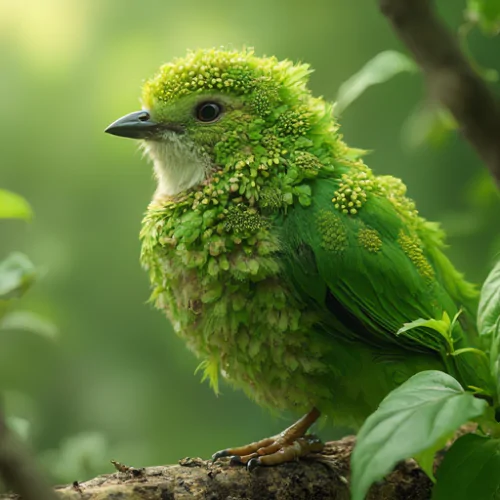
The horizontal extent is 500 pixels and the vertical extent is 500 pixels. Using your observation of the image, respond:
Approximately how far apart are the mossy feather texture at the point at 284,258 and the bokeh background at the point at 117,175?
51.2 inches

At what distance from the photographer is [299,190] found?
1342 millimetres

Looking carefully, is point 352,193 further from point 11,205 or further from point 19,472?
point 19,472

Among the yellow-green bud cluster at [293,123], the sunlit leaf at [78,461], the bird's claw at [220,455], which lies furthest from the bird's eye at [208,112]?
the sunlit leaf at [78,461]

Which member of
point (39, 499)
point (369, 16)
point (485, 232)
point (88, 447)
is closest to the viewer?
point (39, 499)

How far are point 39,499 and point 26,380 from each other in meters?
2.47

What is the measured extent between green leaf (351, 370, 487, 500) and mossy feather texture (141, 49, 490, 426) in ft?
1.29

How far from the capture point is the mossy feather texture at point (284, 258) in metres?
1.30

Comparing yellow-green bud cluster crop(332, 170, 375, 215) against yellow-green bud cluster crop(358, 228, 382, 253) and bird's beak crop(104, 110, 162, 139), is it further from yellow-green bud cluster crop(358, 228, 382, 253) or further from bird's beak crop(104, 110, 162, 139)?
bird's beak crop(104, 110, 162, 139)

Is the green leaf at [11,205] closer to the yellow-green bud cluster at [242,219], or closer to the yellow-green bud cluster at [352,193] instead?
the yellow-green bud cluster at [242,219]

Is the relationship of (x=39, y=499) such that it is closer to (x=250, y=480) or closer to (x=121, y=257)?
(x=250, y=480)

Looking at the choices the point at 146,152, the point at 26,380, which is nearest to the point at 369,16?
the point at 146,152

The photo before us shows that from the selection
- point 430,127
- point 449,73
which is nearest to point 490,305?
point 449,73

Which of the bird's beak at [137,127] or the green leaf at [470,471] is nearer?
the green leaf at [470,471]

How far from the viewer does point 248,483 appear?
1.30m
